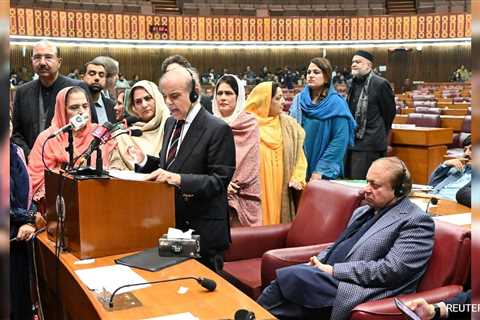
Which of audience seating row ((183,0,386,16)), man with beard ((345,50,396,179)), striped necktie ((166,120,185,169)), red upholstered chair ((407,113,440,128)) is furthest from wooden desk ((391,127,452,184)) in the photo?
audience seating row ((183,0,386,16))

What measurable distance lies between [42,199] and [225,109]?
120 cm

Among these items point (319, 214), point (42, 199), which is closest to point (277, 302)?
point (319, 214)

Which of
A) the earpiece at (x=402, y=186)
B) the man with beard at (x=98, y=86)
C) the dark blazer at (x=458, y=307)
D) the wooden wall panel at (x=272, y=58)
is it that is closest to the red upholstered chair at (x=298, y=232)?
the earpiece at (x=402, y=186)

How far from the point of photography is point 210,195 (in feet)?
7.57

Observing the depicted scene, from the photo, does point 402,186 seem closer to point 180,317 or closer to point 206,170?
point 206,170

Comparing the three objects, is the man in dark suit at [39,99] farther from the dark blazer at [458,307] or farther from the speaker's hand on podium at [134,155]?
the dark blazer at [458,307]

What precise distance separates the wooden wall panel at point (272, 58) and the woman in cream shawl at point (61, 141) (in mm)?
13055

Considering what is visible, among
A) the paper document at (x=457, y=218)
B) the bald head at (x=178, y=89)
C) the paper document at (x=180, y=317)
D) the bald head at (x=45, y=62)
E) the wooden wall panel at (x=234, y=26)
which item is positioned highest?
the wooden wall panel at (x=234, y=26)

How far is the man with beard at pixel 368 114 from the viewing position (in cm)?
483

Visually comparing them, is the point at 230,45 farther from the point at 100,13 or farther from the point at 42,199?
the point at 42,199

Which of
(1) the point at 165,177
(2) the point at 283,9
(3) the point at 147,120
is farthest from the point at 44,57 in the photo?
(2) the point at 283,9

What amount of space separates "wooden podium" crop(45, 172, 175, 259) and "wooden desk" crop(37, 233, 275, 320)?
7 cm

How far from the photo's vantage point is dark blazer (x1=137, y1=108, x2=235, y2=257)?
2.36 meters

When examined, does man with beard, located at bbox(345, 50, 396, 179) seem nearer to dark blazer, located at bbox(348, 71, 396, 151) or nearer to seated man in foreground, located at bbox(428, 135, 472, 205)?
dark blazer, located at bbox(348, 71, 396, 151)
